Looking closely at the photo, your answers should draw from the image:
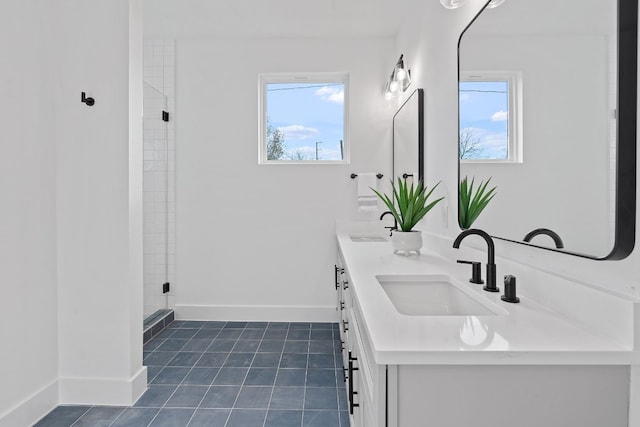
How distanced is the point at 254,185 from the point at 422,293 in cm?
213

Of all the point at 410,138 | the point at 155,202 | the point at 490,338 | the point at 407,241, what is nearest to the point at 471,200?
the point at 407,241

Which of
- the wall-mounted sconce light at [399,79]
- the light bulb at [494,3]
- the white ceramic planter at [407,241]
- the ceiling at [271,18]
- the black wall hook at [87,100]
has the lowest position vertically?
the white ceramic planter at [407,241]

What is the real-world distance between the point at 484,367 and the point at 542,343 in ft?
0.46

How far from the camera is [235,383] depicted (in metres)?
2.06

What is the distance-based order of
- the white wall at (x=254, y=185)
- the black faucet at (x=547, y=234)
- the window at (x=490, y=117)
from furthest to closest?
the white wall at (x=254, y=185) → the window at (x=490, y=117) → the black faucet at (x=547, y=234)

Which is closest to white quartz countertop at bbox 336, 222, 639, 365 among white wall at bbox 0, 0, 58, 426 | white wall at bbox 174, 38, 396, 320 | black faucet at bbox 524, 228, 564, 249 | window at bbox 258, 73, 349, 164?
black faucet at bbox 524, 228, 564, 249

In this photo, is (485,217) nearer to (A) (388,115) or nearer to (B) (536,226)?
(B) (536,226)

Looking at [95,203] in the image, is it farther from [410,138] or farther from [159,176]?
[410,138]

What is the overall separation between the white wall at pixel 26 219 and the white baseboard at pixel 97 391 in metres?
0.06

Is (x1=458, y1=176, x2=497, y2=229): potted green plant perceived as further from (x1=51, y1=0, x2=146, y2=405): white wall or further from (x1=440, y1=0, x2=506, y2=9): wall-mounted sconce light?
(x1=51, y1=0, x2=146, y2=405): white wall

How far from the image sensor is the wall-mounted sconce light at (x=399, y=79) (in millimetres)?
2551

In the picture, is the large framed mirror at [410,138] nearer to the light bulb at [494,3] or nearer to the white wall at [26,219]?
the light bulb at [494,3]

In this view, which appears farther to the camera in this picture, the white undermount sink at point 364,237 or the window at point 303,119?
the window at point 303,119

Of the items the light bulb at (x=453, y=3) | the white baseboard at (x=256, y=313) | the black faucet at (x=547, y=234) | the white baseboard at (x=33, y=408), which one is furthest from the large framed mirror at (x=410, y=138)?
the white baseboard at (x=33, y=408)
